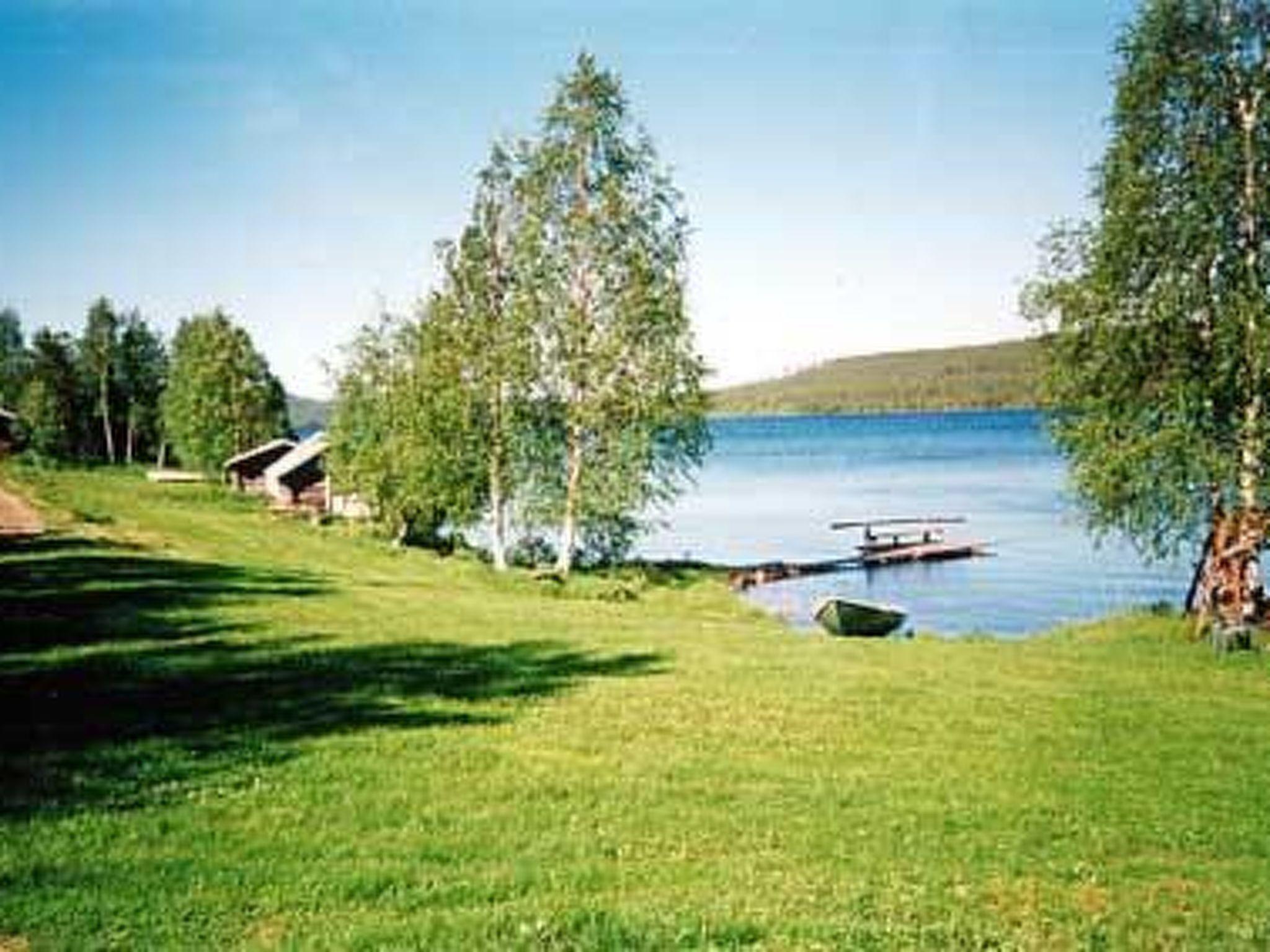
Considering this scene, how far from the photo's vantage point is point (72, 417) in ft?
458

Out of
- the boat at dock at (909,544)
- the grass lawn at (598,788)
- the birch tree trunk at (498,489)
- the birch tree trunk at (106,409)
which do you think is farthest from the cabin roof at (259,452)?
the grass lawn at (598,788)

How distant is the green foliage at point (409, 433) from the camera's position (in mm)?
56969

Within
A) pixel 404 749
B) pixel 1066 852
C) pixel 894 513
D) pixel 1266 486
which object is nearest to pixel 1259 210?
pixel 1266 486

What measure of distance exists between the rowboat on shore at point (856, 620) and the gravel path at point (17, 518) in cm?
2810

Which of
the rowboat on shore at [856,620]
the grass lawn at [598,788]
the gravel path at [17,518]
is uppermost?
the gravel path at [17,518]

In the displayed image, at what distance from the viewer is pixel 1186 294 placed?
34.9 metres

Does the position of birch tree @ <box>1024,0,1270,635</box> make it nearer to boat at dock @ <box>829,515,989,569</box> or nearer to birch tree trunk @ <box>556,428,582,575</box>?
birch tree trunk @ <box>556,428,582,575</box>

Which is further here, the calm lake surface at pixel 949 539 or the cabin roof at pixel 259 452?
the cabin roof at pixel 259 452

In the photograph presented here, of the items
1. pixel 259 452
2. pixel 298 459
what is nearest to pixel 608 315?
pixel 298 459

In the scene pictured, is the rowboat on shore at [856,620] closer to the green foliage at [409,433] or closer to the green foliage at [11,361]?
the green foliage at [409,433]

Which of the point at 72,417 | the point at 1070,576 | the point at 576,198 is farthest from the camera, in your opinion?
the point at 72,417

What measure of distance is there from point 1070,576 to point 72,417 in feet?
371

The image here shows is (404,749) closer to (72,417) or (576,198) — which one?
(576,198)

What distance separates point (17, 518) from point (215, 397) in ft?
211
